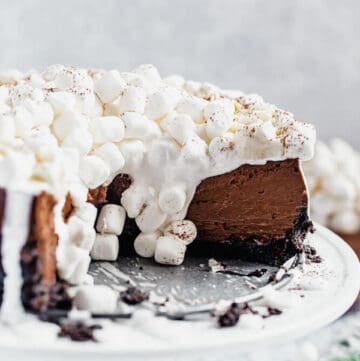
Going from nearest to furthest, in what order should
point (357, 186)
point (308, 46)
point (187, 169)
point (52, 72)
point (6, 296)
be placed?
point (6, 296), point (187, 169), point (52, 72), point (357, 186), point (308, 46)

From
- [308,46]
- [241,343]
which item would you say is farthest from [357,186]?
[241,343]

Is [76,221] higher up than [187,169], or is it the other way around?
[187,169]

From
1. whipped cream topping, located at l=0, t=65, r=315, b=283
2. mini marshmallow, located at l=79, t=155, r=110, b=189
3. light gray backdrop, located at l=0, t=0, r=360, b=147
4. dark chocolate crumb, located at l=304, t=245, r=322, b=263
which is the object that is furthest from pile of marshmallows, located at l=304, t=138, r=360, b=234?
mini marshmallow, located at l=79, t=155, r=110, b=189

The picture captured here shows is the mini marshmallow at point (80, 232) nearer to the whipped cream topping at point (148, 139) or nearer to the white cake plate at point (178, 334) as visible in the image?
the whipped cream topping at point (148, 139)

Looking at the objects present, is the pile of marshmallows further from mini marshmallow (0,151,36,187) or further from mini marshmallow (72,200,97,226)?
mini marshmallow (0,151,36,187)

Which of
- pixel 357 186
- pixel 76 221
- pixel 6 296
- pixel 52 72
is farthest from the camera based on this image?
pixel 357 186

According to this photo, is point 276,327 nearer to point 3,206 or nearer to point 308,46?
point 3,206
